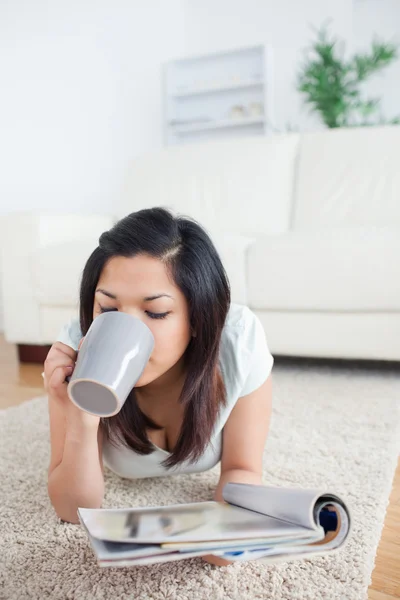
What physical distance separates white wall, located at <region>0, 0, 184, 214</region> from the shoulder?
2.85 m

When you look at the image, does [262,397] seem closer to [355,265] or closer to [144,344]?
[144,344]

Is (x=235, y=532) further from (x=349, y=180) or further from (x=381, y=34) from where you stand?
(x=381, y=34)

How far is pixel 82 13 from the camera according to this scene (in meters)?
3.75

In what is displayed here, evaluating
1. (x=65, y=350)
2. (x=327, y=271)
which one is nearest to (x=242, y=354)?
(x=65, y=350)

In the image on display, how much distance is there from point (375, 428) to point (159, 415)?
66 centimetres

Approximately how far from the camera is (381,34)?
409 centimetres

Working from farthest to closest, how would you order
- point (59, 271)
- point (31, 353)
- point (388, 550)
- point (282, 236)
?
point (31, 353), point (59, 271), point (282, 236), point (388, 550)

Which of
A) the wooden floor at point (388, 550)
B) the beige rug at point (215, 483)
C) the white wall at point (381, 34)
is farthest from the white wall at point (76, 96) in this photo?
the beige rug at point (215, 483)

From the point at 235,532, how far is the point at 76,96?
3.71m

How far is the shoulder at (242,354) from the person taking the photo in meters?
0.83

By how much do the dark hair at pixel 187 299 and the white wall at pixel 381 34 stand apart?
385 cm

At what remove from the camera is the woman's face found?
0.67 metres

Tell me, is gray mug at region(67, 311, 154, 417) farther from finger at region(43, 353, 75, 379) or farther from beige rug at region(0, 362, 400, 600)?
beige rug at region(0, 362, 400, 600)

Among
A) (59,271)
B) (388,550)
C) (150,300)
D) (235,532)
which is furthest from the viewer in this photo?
(59,271)
